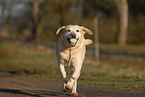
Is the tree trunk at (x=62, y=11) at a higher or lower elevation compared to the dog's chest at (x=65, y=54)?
higher

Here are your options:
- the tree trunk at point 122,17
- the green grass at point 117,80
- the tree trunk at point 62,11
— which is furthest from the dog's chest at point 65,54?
the tree trunk at point 62,11

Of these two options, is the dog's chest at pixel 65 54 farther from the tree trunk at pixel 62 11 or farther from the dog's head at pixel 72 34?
the tree trunk at pixel 62 11

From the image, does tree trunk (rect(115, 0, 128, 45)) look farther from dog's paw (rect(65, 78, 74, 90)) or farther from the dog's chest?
dog's paw (rect(65, 78, 74, 90))

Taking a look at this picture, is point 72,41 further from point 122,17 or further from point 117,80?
point 122,17

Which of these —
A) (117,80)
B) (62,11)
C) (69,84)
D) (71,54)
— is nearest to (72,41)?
(71,54)

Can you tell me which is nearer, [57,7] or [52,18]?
[57,7]

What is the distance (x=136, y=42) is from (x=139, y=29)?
563 centimetres

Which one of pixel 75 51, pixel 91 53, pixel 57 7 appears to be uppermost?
pixel 57 7

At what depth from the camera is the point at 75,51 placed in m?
7.00

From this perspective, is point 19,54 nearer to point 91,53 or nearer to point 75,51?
point 91,53

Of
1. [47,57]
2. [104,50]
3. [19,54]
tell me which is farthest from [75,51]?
[104,50]

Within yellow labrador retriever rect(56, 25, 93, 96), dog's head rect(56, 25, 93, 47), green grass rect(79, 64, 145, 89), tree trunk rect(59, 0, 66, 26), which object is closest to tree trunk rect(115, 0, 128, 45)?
tree trunk rect(59, 0, 66, 26)

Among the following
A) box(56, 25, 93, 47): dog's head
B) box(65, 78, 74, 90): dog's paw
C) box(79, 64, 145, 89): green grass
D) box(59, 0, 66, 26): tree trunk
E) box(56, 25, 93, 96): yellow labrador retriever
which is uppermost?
box(59, 0, 66, 26): tree trunk

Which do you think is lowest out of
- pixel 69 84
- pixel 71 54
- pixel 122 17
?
pixel 69 84
